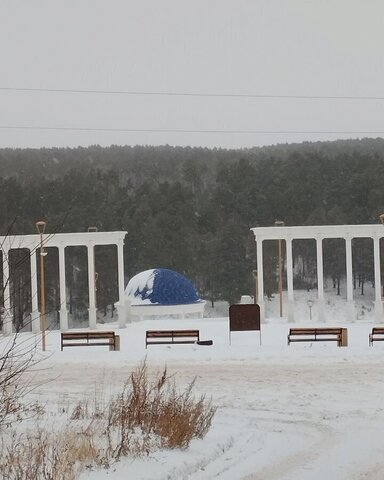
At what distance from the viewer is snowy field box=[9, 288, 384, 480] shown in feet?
36.3

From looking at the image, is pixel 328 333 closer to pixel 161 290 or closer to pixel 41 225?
pixel 41 225

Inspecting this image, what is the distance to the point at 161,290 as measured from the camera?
5106 cm

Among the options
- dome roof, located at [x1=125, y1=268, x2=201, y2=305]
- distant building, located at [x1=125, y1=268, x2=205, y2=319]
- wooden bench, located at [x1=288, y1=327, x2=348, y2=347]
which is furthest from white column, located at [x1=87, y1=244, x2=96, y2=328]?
wooden bench, located at [x1=288, y1=327, x2=348, y2=347]

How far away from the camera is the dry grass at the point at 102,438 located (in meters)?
9.91

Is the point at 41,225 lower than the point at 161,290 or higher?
higher

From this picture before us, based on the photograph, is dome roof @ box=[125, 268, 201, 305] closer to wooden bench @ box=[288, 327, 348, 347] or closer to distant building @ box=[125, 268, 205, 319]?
distant building @ box=[125, 268, 205, 319]

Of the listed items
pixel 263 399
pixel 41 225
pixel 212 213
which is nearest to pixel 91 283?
pixel 41 225

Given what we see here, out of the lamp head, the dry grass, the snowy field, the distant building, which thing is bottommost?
the snowy field

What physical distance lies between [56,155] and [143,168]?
1369 centimetres

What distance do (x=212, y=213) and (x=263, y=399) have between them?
2756 inches

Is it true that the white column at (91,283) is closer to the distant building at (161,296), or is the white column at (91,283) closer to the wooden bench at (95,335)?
the distant building at (161,296)

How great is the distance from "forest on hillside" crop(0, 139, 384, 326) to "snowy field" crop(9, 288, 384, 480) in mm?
43206

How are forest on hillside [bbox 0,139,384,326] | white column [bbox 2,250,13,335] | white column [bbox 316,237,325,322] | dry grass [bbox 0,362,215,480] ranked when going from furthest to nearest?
forest on hillside [bbox 0,139,384,326] < white column [bbox 316,237,325,322] < white column [bbox 2,250,13,335] < dry grass [bbox 0,362,215,480]

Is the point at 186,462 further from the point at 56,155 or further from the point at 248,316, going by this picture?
the point at 56,155
